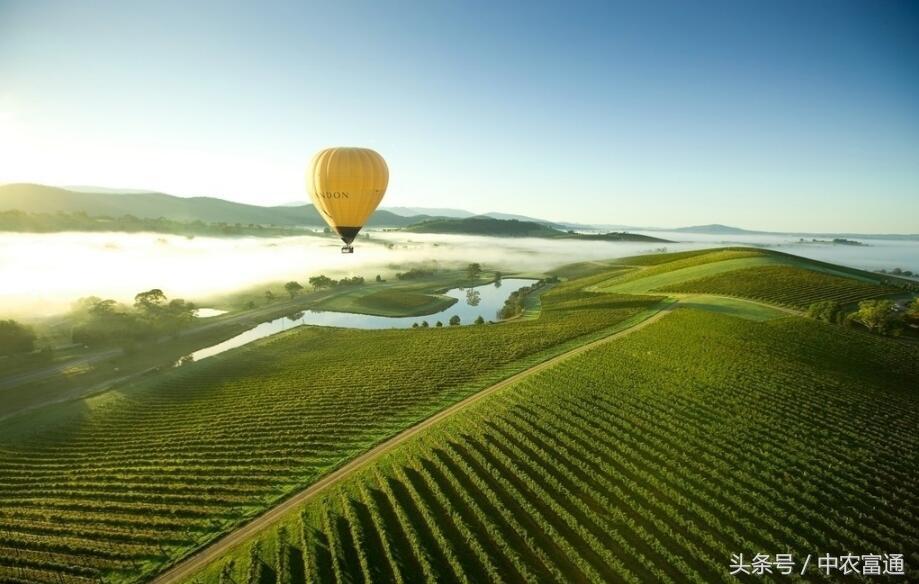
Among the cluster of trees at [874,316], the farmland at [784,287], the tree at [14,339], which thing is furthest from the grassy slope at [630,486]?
the tree at [14,339]

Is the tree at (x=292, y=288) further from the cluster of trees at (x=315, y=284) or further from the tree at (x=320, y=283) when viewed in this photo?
the tree at (x=320, y=283)

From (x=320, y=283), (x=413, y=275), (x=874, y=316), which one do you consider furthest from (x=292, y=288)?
(x=874, y=316)

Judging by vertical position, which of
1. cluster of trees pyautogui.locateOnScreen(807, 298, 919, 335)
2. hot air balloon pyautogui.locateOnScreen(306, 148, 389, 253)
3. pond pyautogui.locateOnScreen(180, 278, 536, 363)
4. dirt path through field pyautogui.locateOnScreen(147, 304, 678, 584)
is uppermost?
hot air balloon pyautogui.locateOnScreen(306, 148, 389, 253)

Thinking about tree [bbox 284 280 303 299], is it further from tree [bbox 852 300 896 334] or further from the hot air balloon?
tree [bbox 852 300 896 334]

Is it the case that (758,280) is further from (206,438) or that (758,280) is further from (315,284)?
(315,284)

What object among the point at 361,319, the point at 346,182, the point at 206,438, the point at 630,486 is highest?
the point at 346,182

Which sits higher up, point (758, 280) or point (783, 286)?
point (758, 280)

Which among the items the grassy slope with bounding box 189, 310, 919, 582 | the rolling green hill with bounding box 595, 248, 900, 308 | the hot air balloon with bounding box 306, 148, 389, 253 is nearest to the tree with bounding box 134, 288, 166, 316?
the hot air balloon with bounding box 306, 148, 389, 253
